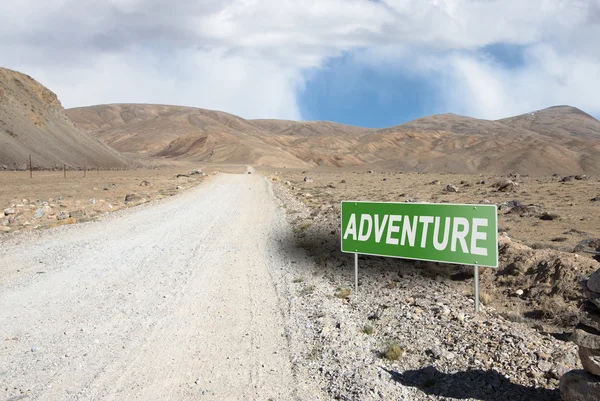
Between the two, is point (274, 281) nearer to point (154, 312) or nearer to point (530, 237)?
point (154, 312)

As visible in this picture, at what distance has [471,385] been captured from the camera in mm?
4625

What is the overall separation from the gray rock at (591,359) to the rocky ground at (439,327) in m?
0.65

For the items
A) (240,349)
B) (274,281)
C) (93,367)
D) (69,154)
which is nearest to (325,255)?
(274,281)

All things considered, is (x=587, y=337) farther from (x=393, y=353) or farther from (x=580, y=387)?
(x=393, y=353)

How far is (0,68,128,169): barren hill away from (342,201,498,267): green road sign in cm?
5989

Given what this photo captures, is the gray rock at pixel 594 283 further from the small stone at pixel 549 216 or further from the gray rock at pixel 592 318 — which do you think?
the small stone at pixel 549 216

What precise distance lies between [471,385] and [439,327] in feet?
4.72

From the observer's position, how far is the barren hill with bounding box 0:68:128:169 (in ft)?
203

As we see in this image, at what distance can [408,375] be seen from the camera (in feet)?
16.4

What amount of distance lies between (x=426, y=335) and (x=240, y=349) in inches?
88.8

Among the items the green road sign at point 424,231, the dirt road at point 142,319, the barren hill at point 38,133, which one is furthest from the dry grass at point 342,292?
the barren hill at point 38,133

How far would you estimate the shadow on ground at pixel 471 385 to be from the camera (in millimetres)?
4377

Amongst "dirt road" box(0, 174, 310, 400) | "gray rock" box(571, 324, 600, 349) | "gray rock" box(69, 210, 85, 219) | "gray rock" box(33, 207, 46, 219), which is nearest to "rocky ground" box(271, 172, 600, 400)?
"dirt road" box(0, 174, 310, 400)

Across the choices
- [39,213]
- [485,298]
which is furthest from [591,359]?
[39,213]
